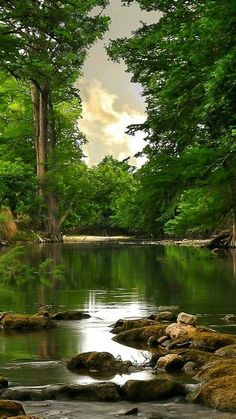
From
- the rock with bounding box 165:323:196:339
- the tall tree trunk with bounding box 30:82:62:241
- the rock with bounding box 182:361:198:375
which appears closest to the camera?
the rock with bounding box 182:361:198:375

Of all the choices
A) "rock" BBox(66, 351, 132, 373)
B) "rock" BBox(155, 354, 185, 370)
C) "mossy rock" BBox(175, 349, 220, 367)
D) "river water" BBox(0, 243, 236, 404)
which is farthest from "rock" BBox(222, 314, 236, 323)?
"rock" BBox(66, 351, 132, 373)

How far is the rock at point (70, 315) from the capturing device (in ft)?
48.2

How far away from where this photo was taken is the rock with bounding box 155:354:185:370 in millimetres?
9859

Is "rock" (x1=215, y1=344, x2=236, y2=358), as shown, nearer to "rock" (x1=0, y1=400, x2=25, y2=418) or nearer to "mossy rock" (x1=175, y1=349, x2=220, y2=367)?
"mossy rock" (x1=175, y1=349, x2=220, y2=367)

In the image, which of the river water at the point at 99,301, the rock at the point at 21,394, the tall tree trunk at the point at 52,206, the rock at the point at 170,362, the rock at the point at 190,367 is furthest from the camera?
the tall tree trunk at the point at 52,206

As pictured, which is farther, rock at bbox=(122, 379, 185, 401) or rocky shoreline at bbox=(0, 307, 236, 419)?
rock at bbox=(122, 379, 185, 401)

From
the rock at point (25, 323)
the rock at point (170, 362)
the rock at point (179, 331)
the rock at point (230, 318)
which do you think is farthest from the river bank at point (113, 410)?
the rock at point (230, 318)

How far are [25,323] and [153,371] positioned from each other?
4393 mm

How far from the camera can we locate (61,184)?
56.5m

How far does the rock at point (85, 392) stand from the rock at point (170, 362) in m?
1.53

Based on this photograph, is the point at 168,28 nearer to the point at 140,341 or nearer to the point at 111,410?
the point at 140,341

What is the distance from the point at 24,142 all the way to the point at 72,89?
27.4 feet

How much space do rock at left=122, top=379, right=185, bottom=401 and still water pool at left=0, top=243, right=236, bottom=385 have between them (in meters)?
0.86

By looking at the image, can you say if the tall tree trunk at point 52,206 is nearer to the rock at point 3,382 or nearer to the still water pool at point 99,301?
the still water pool at point 99,301
